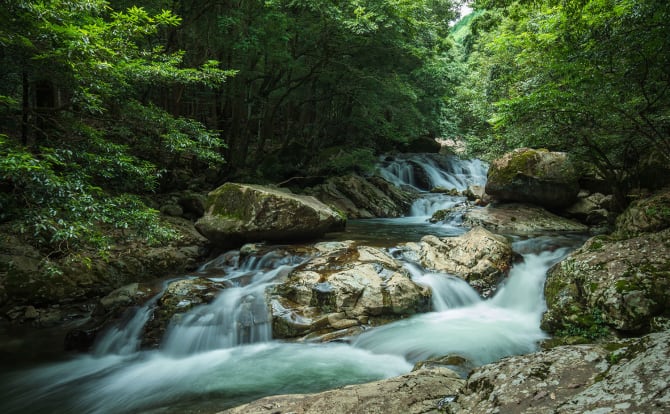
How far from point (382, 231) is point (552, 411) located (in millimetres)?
10478

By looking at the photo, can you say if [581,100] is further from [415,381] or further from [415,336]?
[415,381]

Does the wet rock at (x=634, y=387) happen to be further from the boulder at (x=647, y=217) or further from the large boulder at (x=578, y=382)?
the boulder at (x=647, y=217)

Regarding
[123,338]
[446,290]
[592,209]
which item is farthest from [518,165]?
[123,338]

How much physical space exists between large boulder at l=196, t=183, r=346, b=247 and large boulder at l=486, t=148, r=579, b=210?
7.78 meters

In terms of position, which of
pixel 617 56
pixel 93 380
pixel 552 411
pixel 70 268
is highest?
pixel 617 56

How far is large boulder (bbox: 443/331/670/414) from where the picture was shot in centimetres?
164

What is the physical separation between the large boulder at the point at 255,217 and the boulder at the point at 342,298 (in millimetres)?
1886

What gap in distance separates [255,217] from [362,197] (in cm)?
958

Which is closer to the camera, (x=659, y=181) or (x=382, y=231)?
(x=659, y=181)

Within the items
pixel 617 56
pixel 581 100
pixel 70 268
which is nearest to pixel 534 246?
pixel 581 100

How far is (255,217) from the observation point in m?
8.41

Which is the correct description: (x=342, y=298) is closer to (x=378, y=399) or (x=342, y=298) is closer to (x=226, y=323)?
(x=226, y=323)

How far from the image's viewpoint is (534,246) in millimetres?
9297

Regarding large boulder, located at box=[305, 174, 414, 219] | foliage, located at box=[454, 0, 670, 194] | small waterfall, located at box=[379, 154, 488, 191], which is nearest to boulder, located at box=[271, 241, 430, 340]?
foliage, located at box=[454, 0, 670, 194]
